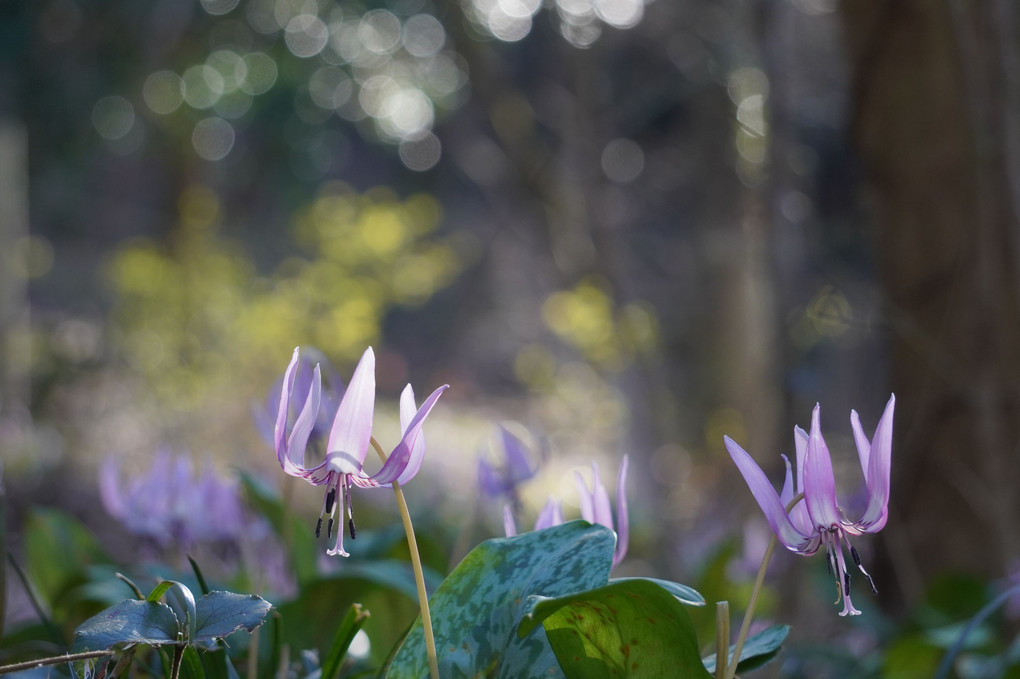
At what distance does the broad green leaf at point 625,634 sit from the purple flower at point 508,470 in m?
0.62

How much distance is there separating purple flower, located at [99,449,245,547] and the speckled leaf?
626mm

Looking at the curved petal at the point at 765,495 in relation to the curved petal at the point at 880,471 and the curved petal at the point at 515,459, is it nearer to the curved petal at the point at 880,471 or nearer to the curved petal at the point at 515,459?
the curved petal at the point at 880,471

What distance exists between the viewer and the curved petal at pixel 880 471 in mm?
552

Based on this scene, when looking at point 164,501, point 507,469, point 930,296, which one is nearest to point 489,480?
point 507,469

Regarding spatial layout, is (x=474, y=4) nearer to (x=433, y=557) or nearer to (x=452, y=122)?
(x=433, y=557)

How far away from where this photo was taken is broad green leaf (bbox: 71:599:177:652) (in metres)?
0.53

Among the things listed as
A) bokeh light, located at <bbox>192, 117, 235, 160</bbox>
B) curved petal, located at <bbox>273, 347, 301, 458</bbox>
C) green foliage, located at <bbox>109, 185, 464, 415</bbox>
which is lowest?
green foliage, located at <bbox>109, 185, 464, 415</bbox>

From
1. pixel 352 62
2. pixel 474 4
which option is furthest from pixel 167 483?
pixel 352 62

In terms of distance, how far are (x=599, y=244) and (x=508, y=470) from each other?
1.67 meters

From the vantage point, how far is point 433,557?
4.35 ft

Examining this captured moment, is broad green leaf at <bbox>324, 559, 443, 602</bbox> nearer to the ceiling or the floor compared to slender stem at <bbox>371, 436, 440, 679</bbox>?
nearer to the floor

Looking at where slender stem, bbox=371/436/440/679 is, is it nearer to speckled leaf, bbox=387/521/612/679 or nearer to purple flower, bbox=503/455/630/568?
speckled leaf, bbox=387/521/612/679

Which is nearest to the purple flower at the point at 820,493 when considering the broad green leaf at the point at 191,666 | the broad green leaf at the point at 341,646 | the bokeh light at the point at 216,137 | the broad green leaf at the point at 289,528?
the broad green leaf at the point at 341,646

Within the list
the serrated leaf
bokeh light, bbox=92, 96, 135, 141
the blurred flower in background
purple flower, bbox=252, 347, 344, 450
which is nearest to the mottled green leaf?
purple flower, bbox=252, 347, 344, 450
